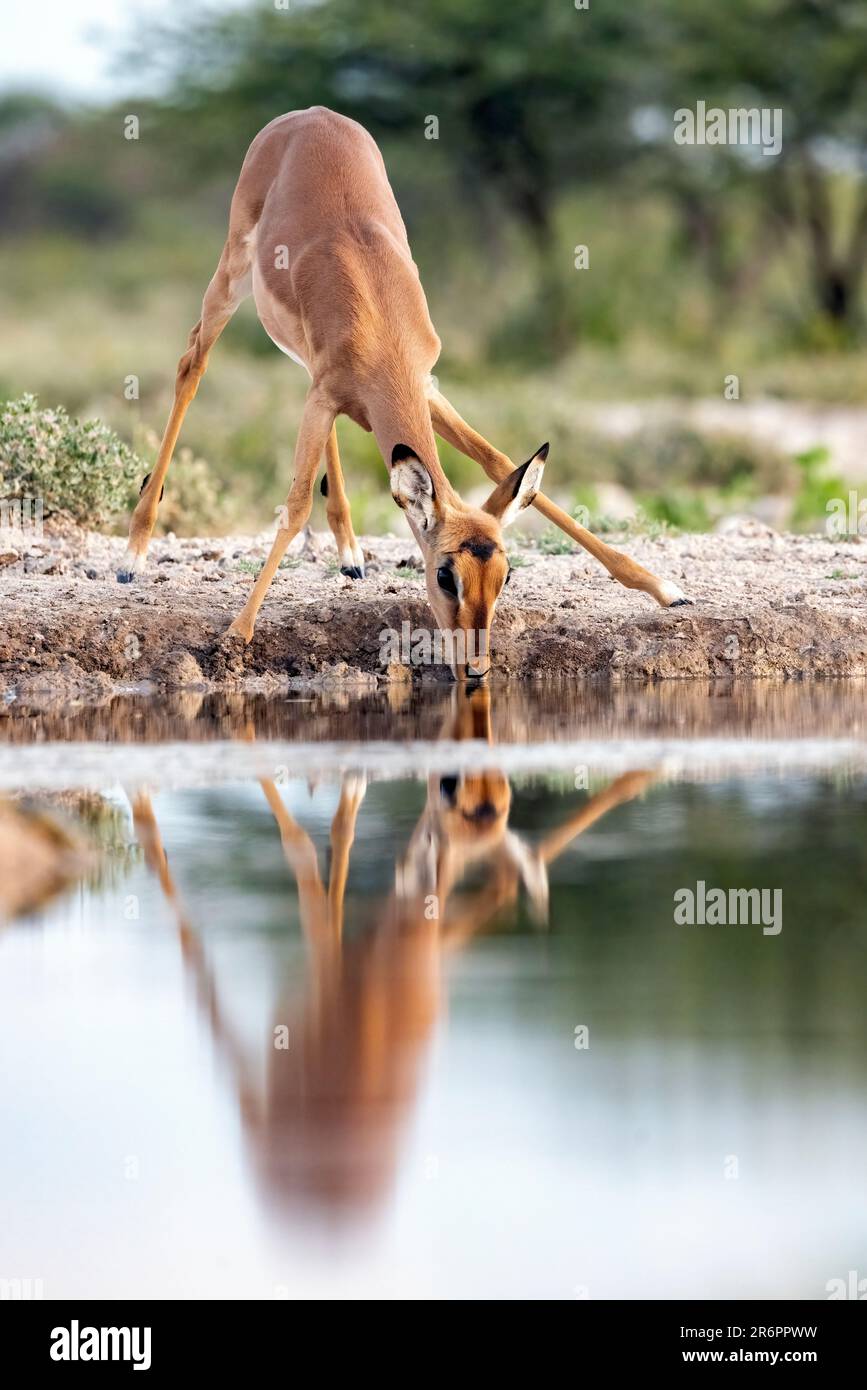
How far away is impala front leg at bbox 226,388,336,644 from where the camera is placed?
30.8 feet

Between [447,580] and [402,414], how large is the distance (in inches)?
44.2

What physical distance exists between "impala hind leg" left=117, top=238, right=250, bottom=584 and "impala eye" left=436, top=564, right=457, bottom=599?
299 cm

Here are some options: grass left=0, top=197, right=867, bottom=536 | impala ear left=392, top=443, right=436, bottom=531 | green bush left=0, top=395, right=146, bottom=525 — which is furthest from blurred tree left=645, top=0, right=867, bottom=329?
impala ear left=392, top=443, right=436, bottom=531

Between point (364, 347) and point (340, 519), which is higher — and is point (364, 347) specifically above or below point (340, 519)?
above

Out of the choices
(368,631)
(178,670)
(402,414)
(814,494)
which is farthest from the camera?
(814,494)

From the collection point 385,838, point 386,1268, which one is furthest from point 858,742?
point 386,1268

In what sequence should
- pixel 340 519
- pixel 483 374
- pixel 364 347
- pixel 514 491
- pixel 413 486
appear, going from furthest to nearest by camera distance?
1. pixel 483 374
2. pixel 340 519
3. pixel 364 347
4. pixel 514 491
5. pixel 413 486

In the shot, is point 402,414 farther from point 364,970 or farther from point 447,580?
point 364,970

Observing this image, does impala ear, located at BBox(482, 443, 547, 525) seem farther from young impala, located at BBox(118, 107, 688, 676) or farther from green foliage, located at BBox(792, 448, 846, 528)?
green foliage, located at BBox(792, 448, 846, 528)

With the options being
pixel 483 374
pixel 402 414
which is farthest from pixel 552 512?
pixel 483 374

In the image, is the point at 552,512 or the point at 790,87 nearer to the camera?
the point at 552,512

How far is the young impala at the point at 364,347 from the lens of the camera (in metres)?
8.55

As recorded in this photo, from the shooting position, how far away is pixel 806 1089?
163 inches

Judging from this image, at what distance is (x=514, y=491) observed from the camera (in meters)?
8.75
